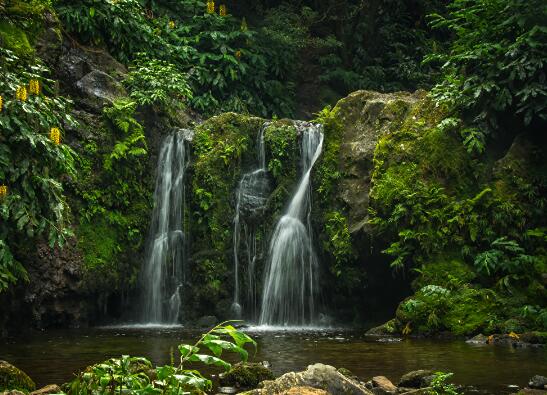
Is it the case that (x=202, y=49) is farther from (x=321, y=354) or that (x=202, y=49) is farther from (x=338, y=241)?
(x=321, y=354)

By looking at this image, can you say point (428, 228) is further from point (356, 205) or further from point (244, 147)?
point (244, 147)

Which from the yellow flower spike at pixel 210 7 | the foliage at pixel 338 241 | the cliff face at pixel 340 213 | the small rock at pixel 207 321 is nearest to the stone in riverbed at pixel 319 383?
the cliff face at pixel 340 213

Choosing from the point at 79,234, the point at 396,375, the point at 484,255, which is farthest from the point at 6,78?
the point at 484,255

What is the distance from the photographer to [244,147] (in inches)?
618

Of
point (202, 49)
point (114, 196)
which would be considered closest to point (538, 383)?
point (114, 196)

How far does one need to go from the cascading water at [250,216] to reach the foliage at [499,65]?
4.30 meters

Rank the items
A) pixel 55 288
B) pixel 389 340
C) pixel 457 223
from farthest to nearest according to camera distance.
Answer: pixel 55 288 → pixel 457 223 → pixel 389 340

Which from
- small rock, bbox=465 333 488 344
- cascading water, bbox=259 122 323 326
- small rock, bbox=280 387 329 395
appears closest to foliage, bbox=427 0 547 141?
cascading water, bbox=259 122 323 326

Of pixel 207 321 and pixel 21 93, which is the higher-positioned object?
pixel 21 93

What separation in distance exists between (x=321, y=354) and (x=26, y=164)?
4823mm

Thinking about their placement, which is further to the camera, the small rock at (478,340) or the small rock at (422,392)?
the small rock at (478,340)

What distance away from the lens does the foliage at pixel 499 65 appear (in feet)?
40.0

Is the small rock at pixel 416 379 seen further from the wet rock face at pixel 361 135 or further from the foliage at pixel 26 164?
the wet rock face at pixel 361 135

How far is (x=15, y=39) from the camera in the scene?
12.5 metres
